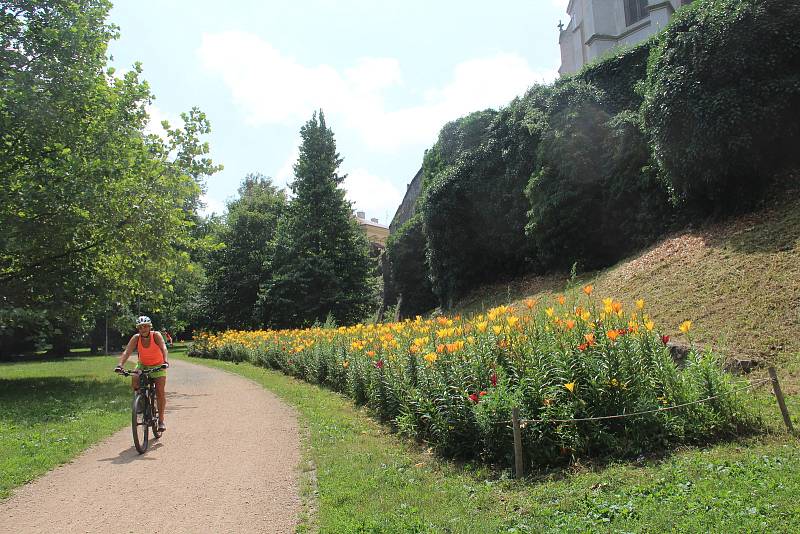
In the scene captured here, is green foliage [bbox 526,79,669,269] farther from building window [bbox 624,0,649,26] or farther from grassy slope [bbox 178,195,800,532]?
building window [bbox 624,0,649,26]

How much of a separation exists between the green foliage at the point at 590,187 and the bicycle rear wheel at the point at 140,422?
12691 millimetres

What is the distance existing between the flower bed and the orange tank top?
358 cm

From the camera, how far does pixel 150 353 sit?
759 cm

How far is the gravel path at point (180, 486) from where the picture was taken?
4.50 meters

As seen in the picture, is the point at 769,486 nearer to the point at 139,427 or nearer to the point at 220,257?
the point at 139,427

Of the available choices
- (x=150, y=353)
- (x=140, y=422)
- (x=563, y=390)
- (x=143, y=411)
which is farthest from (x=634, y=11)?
(x=140, y=422)

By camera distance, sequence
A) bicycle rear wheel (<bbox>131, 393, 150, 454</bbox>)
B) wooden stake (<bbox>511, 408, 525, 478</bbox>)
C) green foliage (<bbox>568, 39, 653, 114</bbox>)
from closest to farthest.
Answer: wooden stake (<bbox>511, 408, 525, 478</bbox>)
bicycle rear wheel (<bbox>131, 393, 150, 454</bbox>)
green foliage (<bbox>568, 39, 653, 114</bbox>)

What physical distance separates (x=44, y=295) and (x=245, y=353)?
9352mm

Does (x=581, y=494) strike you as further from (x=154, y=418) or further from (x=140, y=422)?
(x=154, y=418)

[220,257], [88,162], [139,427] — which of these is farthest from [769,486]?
[220,257]

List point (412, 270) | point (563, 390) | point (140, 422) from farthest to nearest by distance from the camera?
1. point (412, 270)
2. point (140, 422)
3. point (563, 390)

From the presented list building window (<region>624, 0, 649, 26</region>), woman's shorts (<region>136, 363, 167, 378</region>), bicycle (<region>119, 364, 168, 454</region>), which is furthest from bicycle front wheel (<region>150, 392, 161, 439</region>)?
building window (<region>624, 0, 649, 26</region>)

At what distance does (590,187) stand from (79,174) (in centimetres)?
1340

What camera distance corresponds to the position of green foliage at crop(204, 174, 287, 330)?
3625 cm
